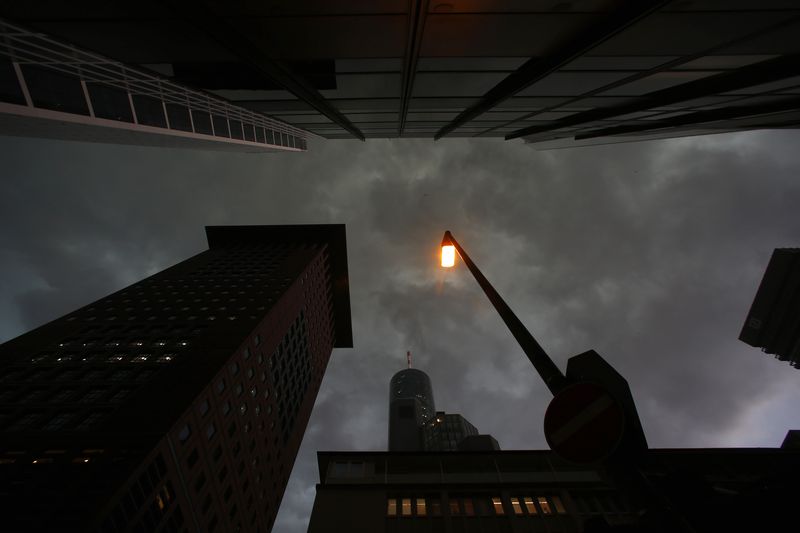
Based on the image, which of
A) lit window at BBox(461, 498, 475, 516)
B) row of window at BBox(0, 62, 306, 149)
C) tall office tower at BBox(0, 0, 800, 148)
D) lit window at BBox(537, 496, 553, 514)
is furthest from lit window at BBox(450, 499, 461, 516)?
row of window at BBox(0, 62, 306, 149)

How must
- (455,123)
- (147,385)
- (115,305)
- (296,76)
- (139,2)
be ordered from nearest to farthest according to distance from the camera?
(139,2) < (296,76) < (455,123) < (147,385) < (115,305)

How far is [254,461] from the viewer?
155 ft

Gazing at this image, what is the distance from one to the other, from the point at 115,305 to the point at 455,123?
6348 centimetres

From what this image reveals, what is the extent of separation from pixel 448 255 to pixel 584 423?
600 cm

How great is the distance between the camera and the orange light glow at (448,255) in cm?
877

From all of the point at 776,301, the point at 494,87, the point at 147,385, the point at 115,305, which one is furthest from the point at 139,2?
the point at 776,301

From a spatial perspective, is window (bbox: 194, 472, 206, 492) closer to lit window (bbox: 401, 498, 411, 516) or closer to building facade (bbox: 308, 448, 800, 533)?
building facade (bbox: 308, 448, 800, 533)

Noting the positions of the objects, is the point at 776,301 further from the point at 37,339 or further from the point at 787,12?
the point at 37,339

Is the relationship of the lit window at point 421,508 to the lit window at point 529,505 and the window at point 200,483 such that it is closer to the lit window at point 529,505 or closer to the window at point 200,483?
the lit window at point 529,505

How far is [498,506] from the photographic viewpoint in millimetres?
Answer: 25469

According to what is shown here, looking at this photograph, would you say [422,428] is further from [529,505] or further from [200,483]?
[529,505]

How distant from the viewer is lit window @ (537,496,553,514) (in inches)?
1000

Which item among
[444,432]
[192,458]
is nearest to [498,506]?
[192,458]

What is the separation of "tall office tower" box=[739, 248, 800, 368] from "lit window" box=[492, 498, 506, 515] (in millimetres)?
49755
